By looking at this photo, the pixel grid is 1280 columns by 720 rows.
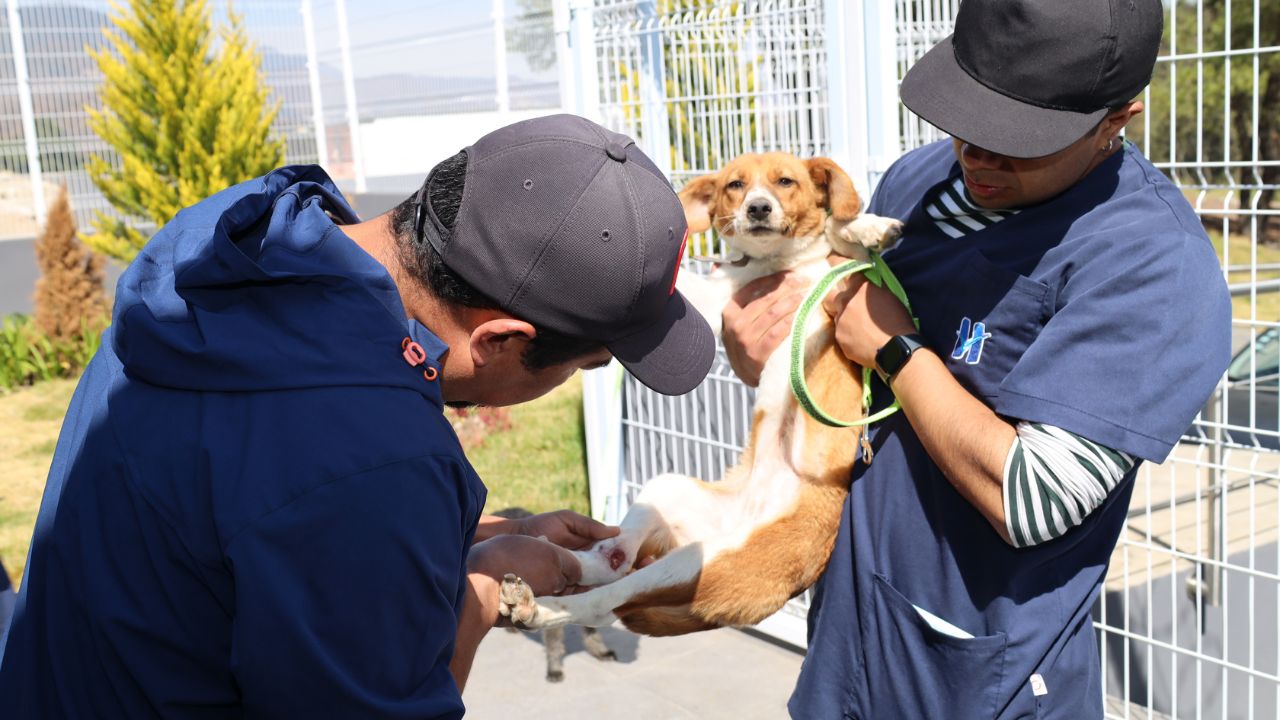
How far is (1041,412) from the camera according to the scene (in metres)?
1.57

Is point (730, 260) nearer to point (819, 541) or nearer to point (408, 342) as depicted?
point (819, 541)

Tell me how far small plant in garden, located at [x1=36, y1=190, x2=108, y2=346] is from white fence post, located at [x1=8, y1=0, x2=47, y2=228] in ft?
15.8

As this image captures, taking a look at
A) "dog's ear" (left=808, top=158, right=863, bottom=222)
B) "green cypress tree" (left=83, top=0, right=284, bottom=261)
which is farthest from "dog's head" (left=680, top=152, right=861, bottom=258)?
"green cypress tree" (left=83, top=0, right=284, bottom=261)

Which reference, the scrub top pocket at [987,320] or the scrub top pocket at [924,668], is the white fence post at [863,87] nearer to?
the scrub top pocket at [987,320]

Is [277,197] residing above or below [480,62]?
below

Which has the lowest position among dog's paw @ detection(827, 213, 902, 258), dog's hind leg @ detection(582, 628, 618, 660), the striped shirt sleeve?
dog's hind leg @ detection(582, 628, 618, 660)

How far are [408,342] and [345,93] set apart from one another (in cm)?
1596

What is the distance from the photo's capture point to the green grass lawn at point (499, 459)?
6137 mm

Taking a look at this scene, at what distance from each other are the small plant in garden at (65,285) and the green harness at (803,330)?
9.66m

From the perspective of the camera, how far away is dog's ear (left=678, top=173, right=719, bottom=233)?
10.9 ft

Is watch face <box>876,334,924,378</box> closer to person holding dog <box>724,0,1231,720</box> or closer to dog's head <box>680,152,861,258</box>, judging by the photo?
person holding dog <box>724,0,1231,720</box>

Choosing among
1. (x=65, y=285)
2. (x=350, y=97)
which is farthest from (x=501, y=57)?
(x=65, y=285)

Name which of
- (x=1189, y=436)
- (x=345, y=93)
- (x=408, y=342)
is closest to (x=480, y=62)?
(x=345, y=93)

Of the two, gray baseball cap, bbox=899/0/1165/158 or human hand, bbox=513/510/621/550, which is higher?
gray baseball cap, bbox=899/0/1165/158
